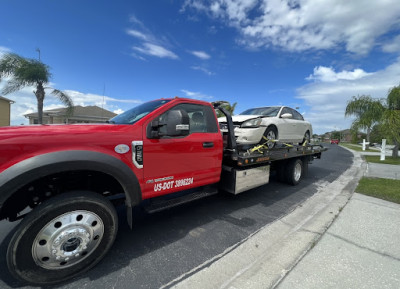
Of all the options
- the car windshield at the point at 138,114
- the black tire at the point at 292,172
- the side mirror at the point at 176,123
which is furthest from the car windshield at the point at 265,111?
the side mirror at the point at 176,123

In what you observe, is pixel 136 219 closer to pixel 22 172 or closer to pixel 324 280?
pixel 22 172

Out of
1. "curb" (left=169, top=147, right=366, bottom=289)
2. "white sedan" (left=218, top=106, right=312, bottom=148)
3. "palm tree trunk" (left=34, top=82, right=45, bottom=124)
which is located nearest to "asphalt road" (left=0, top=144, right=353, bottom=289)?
"curb" (left=169, top=147, right=366, bottom=289)

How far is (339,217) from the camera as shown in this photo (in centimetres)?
348

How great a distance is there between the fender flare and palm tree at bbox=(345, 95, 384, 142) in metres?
19.0

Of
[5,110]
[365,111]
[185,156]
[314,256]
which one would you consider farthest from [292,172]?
[5,110]

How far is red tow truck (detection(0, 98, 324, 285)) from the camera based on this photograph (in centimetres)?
175

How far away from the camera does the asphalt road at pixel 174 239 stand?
6.73ft

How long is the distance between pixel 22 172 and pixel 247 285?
229cm

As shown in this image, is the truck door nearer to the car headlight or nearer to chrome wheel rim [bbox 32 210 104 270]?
chrome wheel rim [bbox 32 210 104 270]

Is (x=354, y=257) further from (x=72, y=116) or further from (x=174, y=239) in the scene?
(x=72, y=116)

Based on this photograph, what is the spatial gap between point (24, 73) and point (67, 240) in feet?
54.1

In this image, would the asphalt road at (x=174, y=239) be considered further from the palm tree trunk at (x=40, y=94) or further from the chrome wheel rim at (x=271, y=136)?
the palm tree trunk at (x=40, y=94)

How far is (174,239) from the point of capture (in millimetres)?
2795

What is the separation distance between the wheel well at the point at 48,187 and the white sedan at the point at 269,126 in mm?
2840
